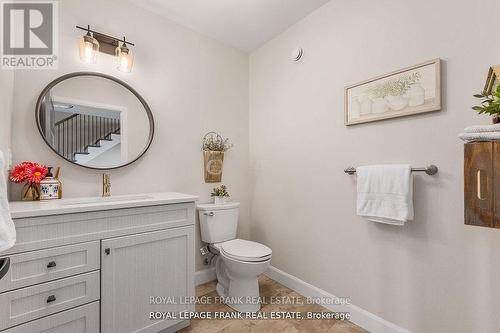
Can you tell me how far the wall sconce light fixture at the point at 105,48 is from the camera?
164cm

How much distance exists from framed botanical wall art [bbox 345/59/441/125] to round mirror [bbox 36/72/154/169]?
163 centimetres

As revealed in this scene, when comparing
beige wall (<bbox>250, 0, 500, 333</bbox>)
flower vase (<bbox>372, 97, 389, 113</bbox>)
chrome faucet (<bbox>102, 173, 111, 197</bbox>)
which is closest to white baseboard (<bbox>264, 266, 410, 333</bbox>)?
beige wall (<bbox>250, 0, 500, 333</bbox>)

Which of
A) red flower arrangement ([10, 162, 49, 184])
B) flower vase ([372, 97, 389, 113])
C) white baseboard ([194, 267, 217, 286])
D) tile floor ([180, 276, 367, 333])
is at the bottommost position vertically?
tile floor ([180, 276, 367, 333])

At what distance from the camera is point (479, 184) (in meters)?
0.87

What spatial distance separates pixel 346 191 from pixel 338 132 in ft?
1.51

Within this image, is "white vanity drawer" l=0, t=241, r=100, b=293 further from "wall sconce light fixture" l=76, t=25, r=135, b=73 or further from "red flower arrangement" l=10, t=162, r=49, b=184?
"wall sconce light fixture" l=76, t=25, r=135, b=73

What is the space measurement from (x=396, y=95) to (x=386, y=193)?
62 cm

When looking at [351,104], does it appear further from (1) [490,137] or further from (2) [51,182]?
(2) [51,182]

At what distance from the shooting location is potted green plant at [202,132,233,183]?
2316 mm

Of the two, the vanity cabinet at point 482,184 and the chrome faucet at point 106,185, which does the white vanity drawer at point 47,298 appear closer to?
the chrome faucet at point 106,185

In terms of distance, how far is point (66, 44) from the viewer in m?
1.65

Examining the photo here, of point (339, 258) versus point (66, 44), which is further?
point (339, 258)

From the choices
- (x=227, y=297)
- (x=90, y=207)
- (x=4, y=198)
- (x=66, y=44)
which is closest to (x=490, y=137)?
(x=4, y=198)

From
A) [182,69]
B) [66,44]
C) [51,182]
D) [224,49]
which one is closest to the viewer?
[51,182]
